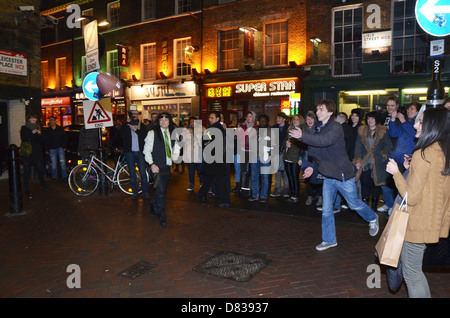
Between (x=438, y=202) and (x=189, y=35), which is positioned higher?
(x=189, y=35)

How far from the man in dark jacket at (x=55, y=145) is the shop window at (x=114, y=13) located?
1413cm

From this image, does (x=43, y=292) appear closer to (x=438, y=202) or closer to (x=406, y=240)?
(x=406, y=240)

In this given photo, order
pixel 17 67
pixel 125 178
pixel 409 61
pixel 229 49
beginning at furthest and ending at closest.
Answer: pixel 229 49, pixel 409 61, pixel 17 67, pixel 125 178

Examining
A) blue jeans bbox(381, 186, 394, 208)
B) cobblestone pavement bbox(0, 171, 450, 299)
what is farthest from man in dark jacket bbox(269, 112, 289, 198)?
blue jeans bbox(381, 186, 394, 208)

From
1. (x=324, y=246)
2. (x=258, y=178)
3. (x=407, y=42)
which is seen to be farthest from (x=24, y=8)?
(x=407, y=42)

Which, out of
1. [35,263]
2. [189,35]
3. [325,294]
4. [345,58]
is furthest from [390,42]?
[35,263]

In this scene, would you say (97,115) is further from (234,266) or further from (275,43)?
(275,43)

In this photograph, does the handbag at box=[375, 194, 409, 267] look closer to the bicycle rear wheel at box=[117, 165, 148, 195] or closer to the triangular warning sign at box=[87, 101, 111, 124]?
the bicycle rear wheel at box=[117, 165, 148, 195]

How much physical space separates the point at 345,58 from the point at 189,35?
8.75 metres

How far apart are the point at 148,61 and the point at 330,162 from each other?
62.4 feet

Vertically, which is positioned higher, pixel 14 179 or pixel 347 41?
pixel 347 41

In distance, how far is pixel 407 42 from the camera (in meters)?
14.5

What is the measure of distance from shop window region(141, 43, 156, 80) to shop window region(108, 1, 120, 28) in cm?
309

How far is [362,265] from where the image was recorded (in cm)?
Result: 440
